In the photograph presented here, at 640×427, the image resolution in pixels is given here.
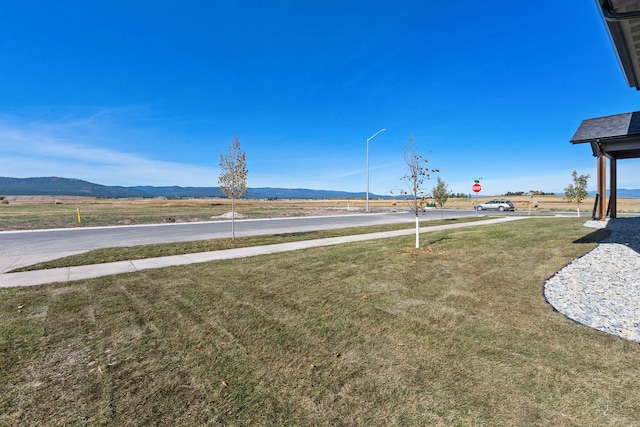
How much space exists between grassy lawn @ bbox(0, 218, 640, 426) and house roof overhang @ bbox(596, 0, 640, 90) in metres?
4.48

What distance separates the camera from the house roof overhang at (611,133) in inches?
527

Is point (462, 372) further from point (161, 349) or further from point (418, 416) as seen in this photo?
point (161, 349)

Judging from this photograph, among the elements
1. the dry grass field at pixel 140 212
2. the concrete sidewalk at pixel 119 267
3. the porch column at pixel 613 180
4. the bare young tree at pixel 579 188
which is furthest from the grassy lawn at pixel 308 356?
the bare young tree at pixel 579 188

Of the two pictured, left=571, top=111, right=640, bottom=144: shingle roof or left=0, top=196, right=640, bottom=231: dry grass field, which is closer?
left=571, top=111, right=640, bottom=144: shingle roof

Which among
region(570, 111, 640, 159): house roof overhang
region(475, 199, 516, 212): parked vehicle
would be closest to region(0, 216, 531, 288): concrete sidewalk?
region(570, 111, 640, 159): house roof overhang

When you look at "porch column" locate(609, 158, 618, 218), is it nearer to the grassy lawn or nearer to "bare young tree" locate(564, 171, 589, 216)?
"bare young tree" locate(564, 171, 589, 216)

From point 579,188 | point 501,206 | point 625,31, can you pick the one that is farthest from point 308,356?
point 501,206

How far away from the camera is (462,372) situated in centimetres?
288

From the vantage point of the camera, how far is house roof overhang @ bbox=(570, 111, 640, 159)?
13.4 m

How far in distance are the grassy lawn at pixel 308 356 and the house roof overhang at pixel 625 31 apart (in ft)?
14.7

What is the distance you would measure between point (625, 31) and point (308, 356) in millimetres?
7692

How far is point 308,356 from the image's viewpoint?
3.24 metres

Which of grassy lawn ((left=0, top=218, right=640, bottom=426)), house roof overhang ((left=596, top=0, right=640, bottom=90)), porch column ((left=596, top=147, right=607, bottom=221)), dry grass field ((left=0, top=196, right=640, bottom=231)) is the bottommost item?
grassy lawn ((left=0, top=218, right=640, bottom=426))

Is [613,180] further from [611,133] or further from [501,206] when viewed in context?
[501,206]
